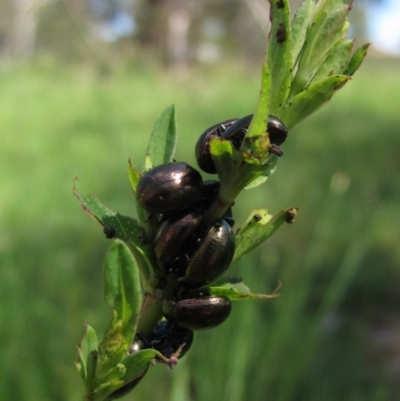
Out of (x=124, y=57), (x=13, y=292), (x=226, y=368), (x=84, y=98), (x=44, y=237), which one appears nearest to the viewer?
(x=226, y=368)

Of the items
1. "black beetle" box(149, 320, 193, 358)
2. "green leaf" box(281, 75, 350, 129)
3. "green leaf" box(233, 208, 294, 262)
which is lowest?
"black beetle" box(149, 320, 193, 358)

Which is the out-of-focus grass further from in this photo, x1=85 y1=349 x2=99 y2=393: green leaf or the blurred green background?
x1=85 y1=349 x2=99 y2=393: green leaf

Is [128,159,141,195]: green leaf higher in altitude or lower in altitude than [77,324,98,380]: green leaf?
higher

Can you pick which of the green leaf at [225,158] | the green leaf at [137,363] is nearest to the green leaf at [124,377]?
the green leaf at [137,363]

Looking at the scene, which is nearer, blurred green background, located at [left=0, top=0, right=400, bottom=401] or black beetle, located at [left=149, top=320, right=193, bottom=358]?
black beetle, located at [left=149, top=320, right=193, bottom=358]

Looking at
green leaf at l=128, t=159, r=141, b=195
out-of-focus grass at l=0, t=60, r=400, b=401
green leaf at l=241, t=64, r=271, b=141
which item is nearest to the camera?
green leaf at l=241, t=64, r=271, b=141

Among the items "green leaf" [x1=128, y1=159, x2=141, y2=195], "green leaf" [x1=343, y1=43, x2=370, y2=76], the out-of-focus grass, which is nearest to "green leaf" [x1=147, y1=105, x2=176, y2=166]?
"green leaf" [x1=128, y1=159, x2=141, y2=195]

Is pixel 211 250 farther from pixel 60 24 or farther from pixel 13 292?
pixel 60 24

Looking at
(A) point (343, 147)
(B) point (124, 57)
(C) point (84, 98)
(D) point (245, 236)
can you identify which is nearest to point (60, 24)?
(B) point (124, 57)
